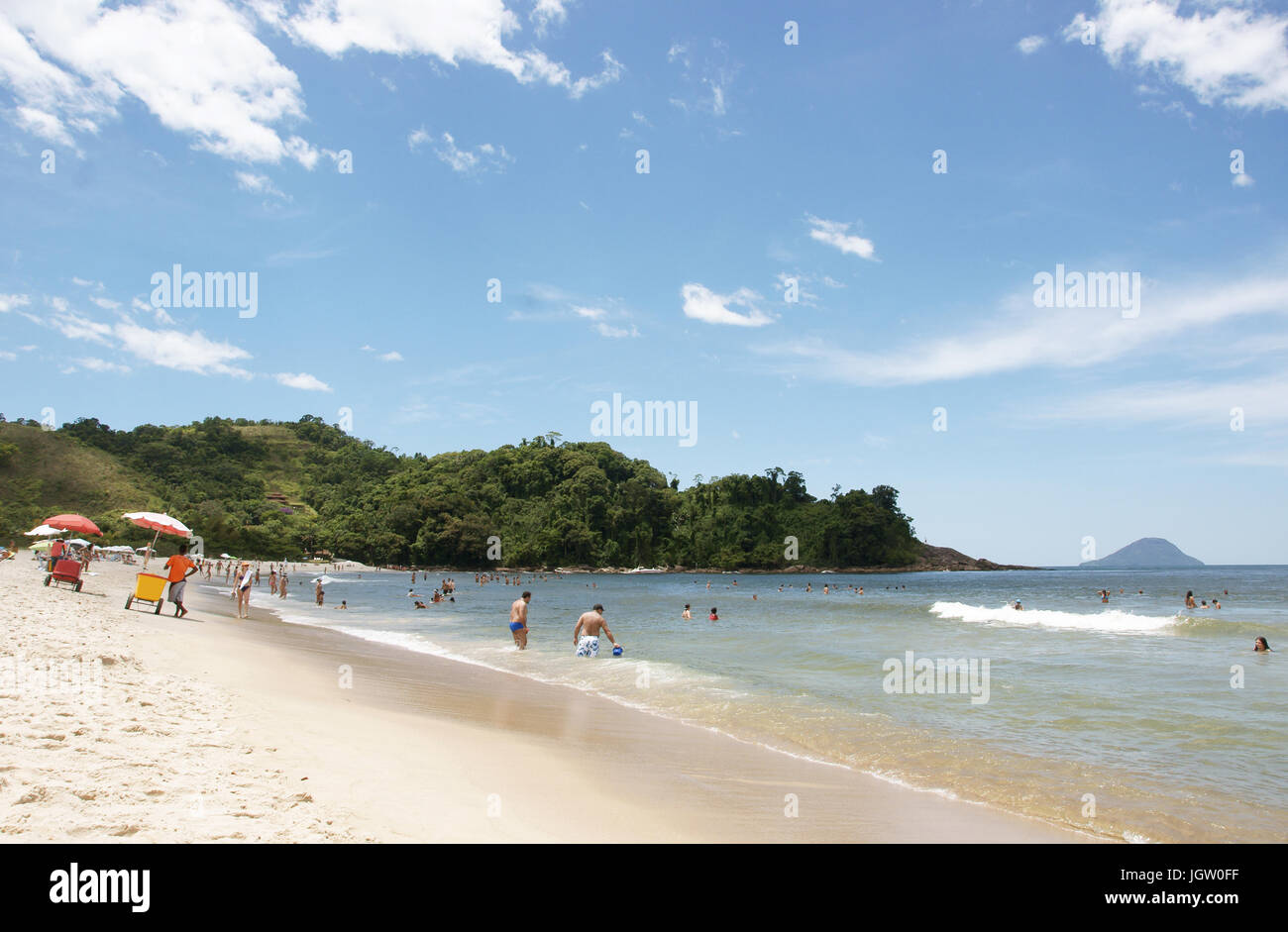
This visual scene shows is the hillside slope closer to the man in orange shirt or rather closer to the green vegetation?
the green vegetation

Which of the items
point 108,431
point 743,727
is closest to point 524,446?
point 108,431

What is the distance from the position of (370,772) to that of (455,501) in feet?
422

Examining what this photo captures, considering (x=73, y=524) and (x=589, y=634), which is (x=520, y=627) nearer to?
(x=589, y=634)

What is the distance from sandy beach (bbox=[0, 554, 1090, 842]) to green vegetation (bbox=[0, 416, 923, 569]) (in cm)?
10618

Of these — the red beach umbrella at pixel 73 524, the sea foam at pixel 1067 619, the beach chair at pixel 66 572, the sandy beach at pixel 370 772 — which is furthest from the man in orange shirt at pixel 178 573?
the sea foam at pixel 1067 619

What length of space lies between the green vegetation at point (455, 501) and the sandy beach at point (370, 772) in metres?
106

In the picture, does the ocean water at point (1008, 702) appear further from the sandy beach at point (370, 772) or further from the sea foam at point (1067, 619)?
the sandy beach at point (370, 772)

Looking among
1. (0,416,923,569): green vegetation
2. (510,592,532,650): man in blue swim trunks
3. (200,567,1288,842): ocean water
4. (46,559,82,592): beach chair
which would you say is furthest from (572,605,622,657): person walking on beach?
(0,416,923,569): green vegetation

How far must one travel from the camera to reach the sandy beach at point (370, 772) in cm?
441

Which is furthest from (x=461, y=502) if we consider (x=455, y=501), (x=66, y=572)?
(x=66, y=572)

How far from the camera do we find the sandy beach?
173 inches

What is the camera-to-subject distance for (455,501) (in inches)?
5123
